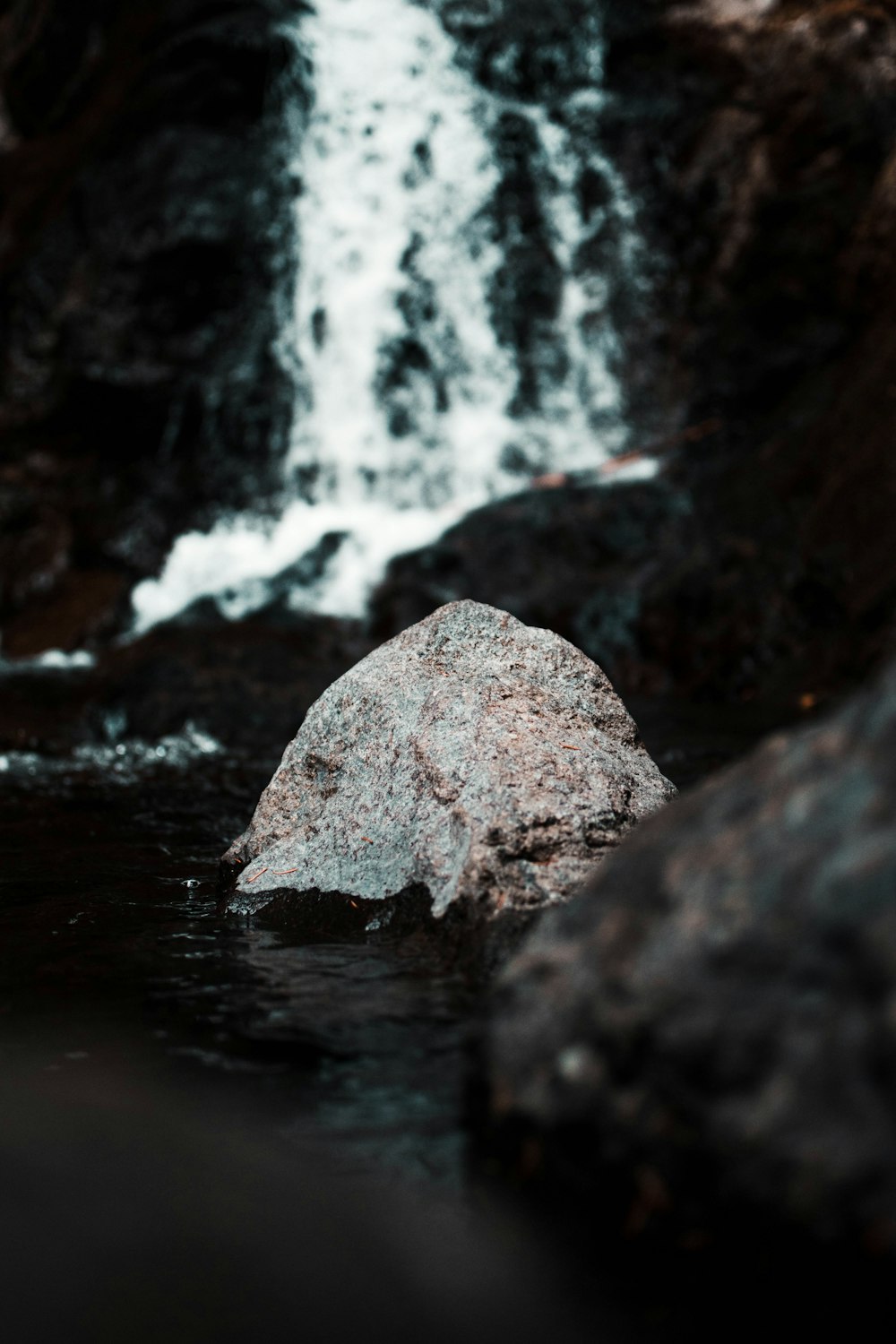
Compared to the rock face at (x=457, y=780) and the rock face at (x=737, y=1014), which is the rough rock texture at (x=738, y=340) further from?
the rock face at (x=737, y=1014)

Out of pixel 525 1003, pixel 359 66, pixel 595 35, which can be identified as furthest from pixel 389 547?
pixel 525 1003

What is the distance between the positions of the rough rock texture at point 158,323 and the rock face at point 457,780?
10.9 meters

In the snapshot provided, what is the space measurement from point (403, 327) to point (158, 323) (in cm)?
350

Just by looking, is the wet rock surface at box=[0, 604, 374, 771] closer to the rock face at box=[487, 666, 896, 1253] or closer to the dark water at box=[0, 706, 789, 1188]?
the dark water at box=[0, 706, 789, 1188]

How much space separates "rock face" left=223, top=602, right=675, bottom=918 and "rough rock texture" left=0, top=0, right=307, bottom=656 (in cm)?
1090

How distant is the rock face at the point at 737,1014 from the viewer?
1580 mm

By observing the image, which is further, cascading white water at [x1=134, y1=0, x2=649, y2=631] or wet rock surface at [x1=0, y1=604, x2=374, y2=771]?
cascading white water at [x1=134, y1=0, x2=649, y2=631]

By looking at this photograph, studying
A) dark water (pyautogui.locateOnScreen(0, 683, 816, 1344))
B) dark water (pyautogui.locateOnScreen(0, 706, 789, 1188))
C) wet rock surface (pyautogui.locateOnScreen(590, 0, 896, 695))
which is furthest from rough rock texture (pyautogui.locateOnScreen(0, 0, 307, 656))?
dark water (pyautogui.locateOnScreen(0, 683, 816, 1344))

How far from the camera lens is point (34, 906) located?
4453mm

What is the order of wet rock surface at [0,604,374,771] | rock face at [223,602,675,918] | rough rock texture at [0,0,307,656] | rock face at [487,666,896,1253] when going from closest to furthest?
rock face at [487,666,896,1253] < rock face at [223,602,675,918] < wet rock surface at [0,604,374,771] < rough rock texture at [0,0,307,656]

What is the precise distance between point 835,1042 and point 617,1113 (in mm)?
437

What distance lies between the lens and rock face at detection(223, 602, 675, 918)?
364 cm

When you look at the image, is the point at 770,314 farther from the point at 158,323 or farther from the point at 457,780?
the point at 457,780

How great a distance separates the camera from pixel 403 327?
15352 mm
